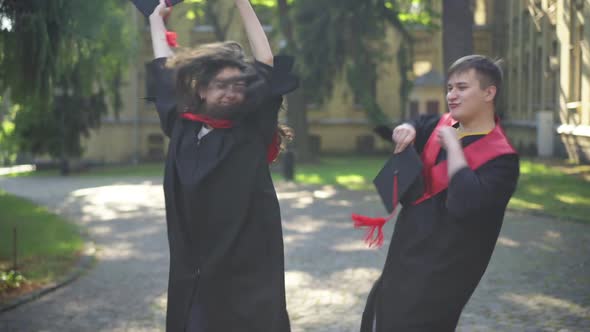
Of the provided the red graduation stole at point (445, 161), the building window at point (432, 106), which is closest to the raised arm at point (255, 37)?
the red graduation stole at point (445, 161)

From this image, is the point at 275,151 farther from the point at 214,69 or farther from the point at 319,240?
the point at 319,240

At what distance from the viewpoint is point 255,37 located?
368cm

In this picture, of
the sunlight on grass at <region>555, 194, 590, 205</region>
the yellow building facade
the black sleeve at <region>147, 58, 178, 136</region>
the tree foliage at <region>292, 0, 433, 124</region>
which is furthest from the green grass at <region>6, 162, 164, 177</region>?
the black sleeve at <region>147, 58, 178, 136</region>

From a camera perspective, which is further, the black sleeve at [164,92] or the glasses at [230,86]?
the black sleeve at [164,92]

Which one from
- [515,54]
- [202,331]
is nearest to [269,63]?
[202,331]

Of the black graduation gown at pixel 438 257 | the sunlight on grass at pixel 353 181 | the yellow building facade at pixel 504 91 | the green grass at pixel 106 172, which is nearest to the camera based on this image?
the black graduation gown at pixel 438 257

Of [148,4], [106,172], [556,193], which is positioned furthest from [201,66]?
[106,172]

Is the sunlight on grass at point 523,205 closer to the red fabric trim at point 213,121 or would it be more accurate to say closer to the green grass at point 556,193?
the green grass at point 556,193

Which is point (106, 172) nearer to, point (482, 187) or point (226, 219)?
point (226, 219)

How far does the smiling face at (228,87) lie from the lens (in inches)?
138

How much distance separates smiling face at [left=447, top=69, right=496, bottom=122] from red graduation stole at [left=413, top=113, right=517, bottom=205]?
11cm

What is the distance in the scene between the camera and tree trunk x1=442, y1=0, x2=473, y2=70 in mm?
15320

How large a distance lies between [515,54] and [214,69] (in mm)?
35019

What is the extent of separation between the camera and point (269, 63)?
3666 mm
